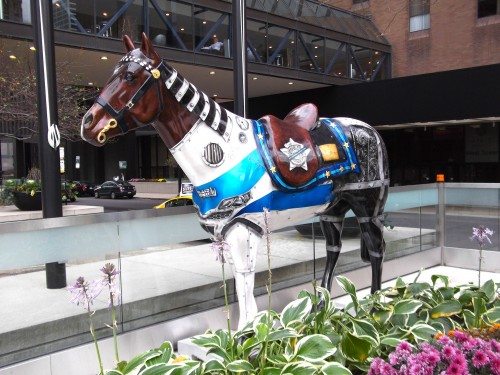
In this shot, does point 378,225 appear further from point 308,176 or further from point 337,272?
point 337,272

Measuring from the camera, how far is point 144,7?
16.5m

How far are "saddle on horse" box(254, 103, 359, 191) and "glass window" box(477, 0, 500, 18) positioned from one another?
75.0ft

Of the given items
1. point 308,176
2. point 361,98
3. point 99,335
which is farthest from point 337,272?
point 361,98

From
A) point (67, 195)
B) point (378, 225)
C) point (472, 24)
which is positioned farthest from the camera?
point (472, 24)

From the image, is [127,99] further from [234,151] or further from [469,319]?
[469,319]

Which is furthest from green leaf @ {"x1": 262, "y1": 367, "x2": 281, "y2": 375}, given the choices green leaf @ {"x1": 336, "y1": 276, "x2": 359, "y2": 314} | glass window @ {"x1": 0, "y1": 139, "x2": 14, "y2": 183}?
glass window @ {"x1": 0, "y1": 139, "x2": 14, "y2": 183}

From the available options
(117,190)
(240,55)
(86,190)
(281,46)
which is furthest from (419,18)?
(86,190)

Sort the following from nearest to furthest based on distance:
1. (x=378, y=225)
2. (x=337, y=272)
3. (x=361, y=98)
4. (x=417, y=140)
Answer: (x=378, y=225), (x=337, y=272), (x=361, y=98), (x=417, y=140)

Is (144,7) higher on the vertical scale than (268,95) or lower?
higher

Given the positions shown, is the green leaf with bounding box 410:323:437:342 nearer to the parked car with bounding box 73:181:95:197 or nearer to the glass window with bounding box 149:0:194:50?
the glass window with bounding box 149:0:194:50

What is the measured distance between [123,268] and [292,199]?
1.62 metres

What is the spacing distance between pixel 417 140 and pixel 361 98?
22.2ft

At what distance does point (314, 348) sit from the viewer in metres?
2.73

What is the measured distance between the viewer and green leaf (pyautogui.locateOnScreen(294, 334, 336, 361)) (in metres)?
2.66
